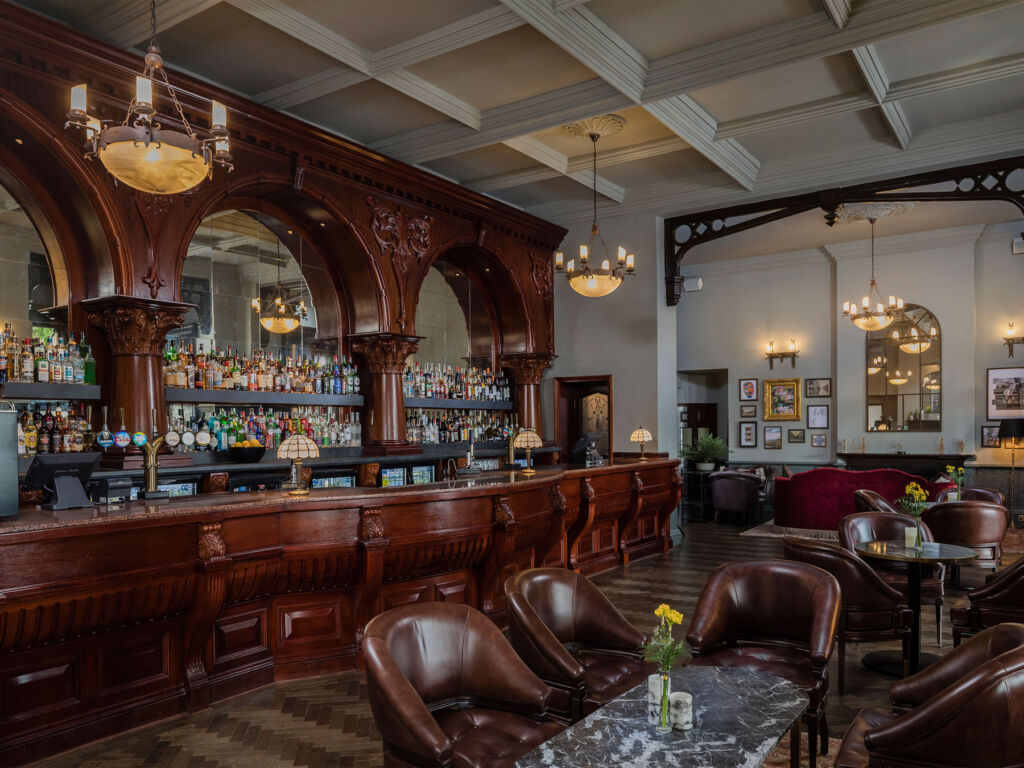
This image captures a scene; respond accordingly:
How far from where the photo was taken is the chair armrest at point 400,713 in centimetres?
241

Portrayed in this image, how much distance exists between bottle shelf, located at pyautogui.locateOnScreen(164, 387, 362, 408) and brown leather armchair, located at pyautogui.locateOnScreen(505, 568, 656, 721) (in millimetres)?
4039

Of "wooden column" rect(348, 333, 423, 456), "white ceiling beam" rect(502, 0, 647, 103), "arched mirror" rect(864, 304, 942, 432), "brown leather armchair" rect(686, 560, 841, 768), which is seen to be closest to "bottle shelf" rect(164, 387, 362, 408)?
"wooden column" rect(348, 333, 423, 456)

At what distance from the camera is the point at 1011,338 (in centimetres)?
1148

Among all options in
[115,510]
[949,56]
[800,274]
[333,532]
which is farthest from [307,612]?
[800,274]

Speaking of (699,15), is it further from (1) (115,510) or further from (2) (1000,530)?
(1) (115,510)

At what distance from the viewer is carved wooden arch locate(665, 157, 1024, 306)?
8.07 meters

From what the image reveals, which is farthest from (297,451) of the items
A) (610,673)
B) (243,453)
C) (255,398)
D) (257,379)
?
(257,379)

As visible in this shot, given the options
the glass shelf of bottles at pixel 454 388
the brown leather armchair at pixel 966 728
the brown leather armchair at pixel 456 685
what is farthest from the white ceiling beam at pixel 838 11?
the glass shelf of bottles at pixel 454 388

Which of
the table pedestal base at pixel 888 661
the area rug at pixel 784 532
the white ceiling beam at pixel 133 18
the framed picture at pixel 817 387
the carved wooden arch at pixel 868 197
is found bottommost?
the area rug at pixel 784 532

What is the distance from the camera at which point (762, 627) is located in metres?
3.82

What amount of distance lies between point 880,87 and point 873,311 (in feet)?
17.2

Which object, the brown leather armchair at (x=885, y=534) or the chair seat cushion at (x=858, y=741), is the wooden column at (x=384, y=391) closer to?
the brown leather armchair at (x=885, y=534)

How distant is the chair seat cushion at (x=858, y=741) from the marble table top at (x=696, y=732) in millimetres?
211

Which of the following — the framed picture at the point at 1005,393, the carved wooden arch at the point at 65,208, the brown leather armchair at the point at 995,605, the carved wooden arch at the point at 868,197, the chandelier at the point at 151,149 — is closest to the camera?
the chandelier at the point at 151,149
